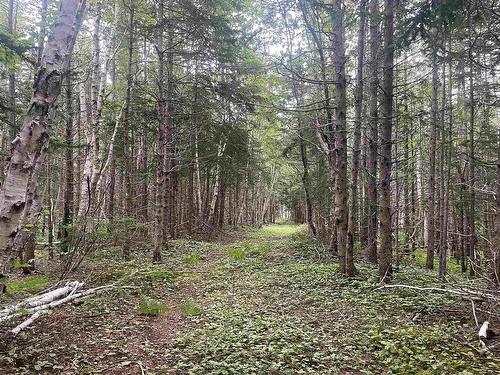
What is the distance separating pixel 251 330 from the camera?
637 centimetres

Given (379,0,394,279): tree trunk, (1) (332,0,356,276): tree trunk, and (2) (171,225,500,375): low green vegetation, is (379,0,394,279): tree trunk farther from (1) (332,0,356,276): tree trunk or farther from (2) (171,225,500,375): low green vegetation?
(1) (332,0,356,276): tree trunk

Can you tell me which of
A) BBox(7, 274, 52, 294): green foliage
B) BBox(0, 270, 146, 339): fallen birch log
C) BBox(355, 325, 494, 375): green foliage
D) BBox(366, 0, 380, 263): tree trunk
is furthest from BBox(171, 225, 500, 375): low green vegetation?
BBox(7, 274, 52, 294): green foliage

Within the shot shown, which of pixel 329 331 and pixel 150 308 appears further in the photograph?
pixel 150 308

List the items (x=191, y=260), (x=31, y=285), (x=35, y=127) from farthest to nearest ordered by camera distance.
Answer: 1. (x=191, y=260)
2. (x=31, y=285)
3. (x=35, y=127)

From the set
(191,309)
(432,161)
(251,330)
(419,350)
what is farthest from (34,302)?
(432,161)

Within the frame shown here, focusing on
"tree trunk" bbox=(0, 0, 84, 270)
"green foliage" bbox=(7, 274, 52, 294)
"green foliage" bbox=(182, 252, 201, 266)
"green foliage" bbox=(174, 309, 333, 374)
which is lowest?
"green foliage" bbox=(174, 309, 333, 374)

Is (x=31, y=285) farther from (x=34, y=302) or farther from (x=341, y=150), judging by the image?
(x=341, y=150)

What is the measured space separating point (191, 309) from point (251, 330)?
172 centimetres

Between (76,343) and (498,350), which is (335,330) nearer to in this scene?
(498,350)

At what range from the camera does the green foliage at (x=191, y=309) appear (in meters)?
7.45

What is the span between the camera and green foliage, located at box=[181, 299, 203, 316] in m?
7.45

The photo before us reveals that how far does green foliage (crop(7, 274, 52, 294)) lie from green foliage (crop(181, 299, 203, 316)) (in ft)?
10.4

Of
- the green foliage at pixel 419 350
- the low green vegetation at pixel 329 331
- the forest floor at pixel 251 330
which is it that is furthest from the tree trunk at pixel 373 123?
the green foliage at pixel 419 350

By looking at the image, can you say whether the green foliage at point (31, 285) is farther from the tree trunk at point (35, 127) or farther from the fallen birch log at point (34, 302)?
the tree trunk at point (35, 127)
